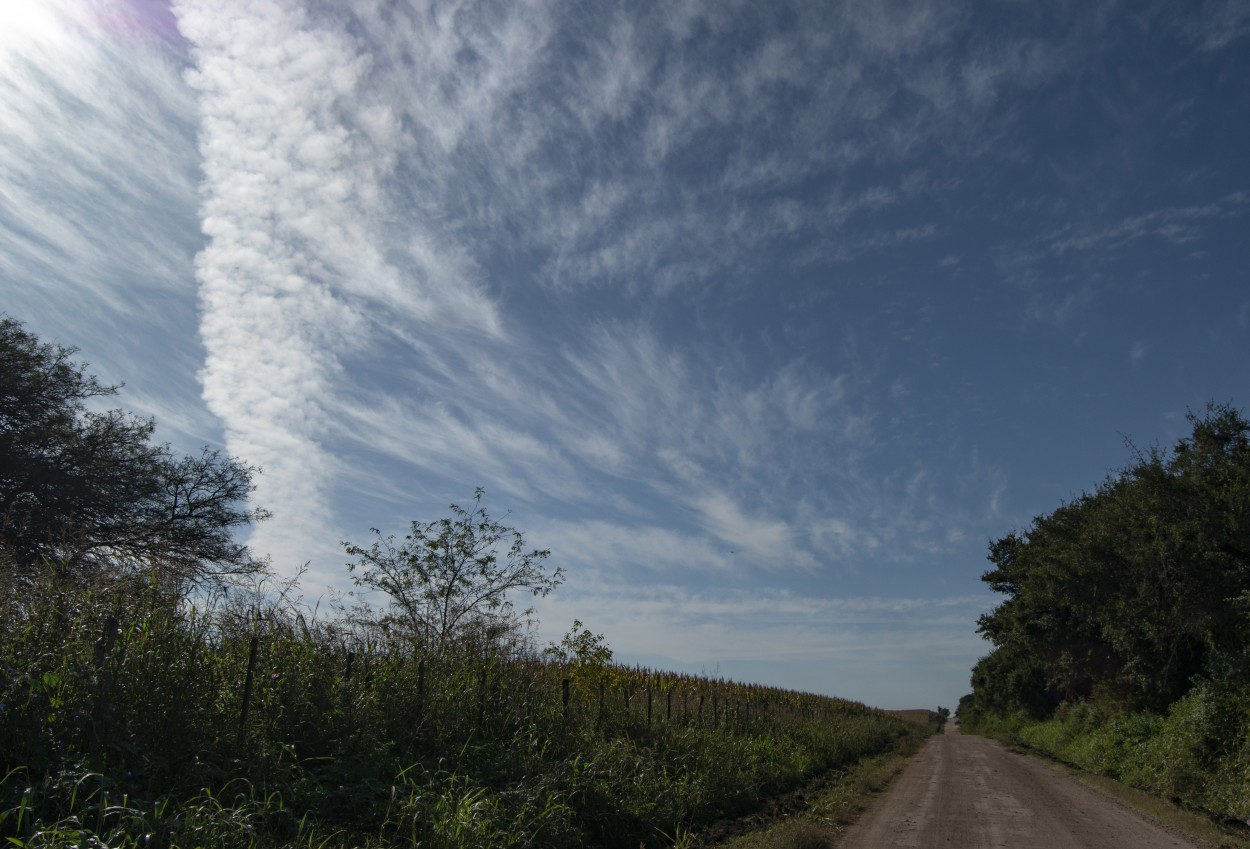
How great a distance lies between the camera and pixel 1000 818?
12703mm

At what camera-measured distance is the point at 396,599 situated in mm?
21047

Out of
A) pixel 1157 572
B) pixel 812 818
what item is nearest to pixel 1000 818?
pixel 812 818

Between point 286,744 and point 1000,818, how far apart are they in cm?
1136

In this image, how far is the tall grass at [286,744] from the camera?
20.2 ft

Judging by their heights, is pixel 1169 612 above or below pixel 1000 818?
above

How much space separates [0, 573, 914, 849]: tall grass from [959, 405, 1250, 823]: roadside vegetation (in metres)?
10.8

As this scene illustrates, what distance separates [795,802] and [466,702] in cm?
726

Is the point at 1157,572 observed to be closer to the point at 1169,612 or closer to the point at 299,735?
the point at 1169,612

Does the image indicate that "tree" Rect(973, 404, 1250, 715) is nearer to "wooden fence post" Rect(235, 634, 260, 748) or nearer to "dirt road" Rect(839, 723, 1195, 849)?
"dirt road" Rect(839, 723, 1195, 849)

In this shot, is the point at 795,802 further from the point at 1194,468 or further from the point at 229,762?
the point at 1194,468

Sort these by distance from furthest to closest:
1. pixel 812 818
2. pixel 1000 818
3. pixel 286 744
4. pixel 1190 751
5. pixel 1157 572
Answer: pixel 1157 572
pixel 1190 751
pixel 1000 818
pixel 812 818
pixel 286 744

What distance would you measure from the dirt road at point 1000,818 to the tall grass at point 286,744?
9.47 feet

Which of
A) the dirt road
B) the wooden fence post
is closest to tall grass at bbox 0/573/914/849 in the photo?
the wooden fence post

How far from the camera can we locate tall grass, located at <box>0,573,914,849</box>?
615cm
